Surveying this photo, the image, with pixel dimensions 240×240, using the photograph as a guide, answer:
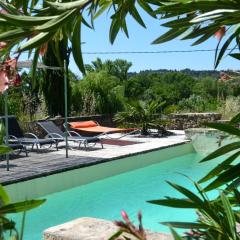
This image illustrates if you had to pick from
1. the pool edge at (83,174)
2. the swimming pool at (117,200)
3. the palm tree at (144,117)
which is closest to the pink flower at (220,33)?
the swimming pool at (117,200)

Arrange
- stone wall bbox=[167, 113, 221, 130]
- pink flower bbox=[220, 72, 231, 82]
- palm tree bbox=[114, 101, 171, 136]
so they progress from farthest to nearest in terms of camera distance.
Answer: stone wall bbox=[167, 113, 221, 130]
palm tree bbox=[114, 101, 171, 136]
pink flower bbox=[220, 72, 231, 82]

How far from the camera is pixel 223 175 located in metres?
1.24

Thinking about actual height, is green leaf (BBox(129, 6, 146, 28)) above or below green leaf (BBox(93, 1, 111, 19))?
below

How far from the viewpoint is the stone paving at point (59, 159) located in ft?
25.6

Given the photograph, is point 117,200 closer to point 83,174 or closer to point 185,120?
point 83,174

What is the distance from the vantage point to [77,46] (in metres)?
1.31

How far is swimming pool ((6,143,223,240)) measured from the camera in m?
6.57

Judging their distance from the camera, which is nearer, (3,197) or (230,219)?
(3,197)

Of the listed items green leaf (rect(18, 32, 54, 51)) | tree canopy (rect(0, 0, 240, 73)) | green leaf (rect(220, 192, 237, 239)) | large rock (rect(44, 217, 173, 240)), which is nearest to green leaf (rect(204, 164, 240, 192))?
green leaf (rect(220, 192, 237, 239))

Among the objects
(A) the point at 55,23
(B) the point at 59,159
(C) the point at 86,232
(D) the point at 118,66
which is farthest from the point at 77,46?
(D) the point at 118,66

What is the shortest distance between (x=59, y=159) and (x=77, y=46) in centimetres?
835

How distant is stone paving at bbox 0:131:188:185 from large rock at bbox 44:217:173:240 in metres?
3.70

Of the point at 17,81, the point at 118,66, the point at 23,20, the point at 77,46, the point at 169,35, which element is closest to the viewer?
the point at 23,20

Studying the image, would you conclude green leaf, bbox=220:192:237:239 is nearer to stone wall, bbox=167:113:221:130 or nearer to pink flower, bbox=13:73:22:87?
pink flower, bbox=13:73:22:87
